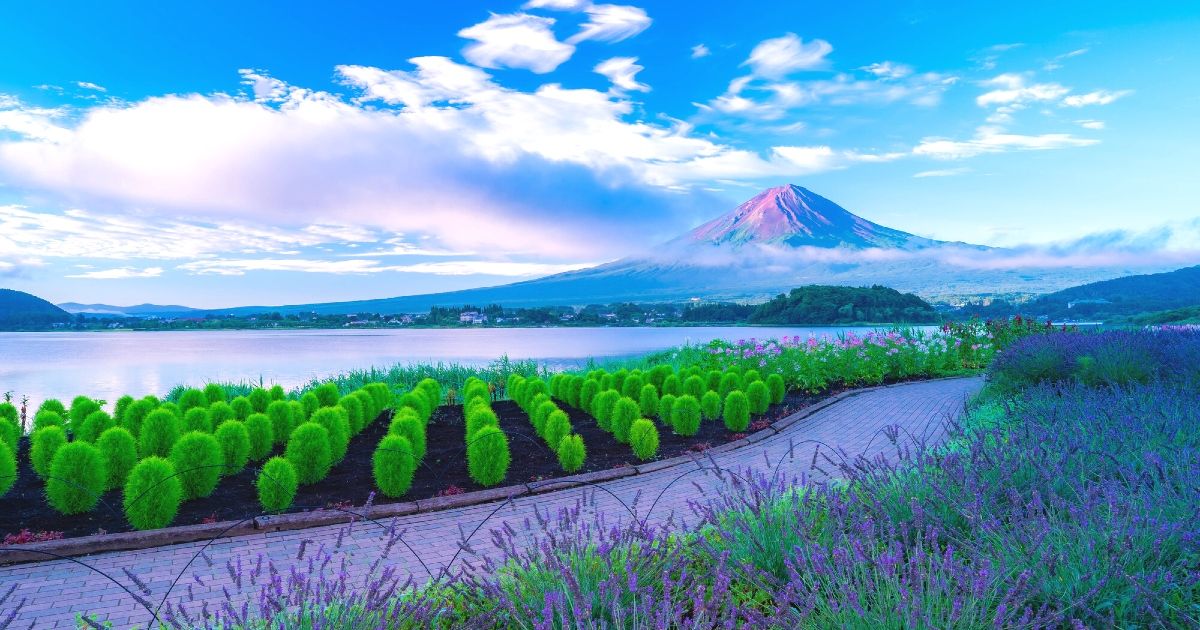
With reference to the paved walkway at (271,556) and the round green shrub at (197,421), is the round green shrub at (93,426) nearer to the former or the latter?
the round green shrub at (197,421)

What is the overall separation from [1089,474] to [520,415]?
7.25m

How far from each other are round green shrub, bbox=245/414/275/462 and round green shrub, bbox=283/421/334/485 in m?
1.20

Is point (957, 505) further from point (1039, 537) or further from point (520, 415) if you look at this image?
point (520, 415)

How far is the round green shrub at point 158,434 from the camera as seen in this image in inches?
257

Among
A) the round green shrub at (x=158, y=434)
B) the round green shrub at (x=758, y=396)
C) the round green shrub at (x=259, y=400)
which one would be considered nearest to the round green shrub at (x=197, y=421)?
the round green shrub at (x=158, y=434)

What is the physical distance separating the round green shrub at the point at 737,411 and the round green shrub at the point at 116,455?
639 centimetres

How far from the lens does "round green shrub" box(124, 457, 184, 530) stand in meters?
4.93

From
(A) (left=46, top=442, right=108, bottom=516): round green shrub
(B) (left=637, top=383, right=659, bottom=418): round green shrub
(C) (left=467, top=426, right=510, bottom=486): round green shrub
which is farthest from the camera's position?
(B) (left=637, top=383, right=659, bottom=418): round green shrub

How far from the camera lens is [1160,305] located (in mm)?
28547

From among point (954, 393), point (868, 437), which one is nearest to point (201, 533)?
point (868, 437)

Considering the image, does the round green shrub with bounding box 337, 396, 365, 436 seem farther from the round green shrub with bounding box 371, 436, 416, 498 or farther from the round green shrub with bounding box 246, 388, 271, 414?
A: the round green shrub with bounding box 371, 436, 416, 498

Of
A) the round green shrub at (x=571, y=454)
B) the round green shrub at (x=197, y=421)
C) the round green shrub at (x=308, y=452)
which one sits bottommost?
the round green shrub at (x=571, y=454)

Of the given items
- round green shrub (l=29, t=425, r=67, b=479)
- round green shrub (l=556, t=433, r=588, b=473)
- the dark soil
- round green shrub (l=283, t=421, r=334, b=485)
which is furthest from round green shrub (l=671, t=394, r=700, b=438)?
round green shrub (l=29, t=425, r=67, b=479)

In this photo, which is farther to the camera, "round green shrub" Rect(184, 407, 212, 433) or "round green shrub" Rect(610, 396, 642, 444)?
"round green shrub" Rect(610, 396, 642, 444)
